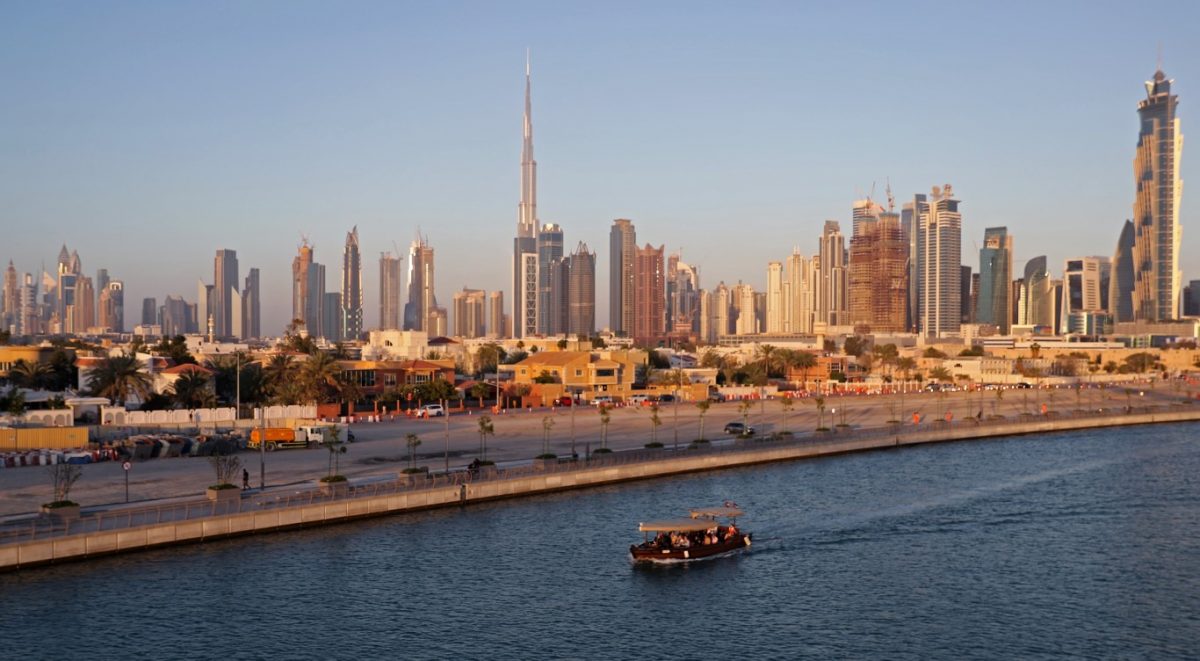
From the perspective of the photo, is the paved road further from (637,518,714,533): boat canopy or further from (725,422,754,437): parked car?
(637,518,714,533): boat canopy

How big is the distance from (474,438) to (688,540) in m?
34.4

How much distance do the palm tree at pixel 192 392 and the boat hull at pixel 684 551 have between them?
155 feet

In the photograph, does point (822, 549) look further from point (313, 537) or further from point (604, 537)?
point (313, 537)

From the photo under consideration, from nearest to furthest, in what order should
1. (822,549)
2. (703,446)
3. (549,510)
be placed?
1. (822,549)
2. (549,510)
3. (703,446)

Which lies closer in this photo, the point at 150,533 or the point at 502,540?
the point at 150,533

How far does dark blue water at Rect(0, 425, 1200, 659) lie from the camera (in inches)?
1202

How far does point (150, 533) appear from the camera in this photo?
1567 inches

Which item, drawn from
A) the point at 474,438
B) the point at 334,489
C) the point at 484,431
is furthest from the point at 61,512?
the point at 474,438

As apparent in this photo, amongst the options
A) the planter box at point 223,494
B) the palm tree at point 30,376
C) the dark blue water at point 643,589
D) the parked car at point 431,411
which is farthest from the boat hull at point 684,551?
the palm tree at point 30,376

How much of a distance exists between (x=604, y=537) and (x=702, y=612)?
1070 centimetres

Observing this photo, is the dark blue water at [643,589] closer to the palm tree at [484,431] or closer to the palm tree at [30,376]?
the palm tree at [484,431]

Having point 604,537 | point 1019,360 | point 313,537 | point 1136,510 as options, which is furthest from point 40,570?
point 1019,360

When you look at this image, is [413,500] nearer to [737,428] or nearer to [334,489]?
[334,489]

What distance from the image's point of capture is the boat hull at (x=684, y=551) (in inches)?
1583
